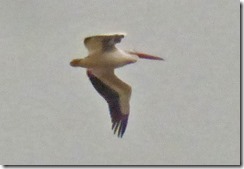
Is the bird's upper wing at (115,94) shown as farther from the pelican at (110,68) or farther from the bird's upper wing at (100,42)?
the bird's upper wing at (100,42)

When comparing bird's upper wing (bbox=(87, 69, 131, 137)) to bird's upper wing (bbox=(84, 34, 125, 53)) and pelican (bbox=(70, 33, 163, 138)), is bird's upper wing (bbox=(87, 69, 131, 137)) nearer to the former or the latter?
pelican (bbox=(70, 33, 163, 138))

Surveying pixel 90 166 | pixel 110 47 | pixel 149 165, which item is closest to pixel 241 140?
pixel 149 165

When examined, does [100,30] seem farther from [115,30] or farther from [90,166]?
[90,166]

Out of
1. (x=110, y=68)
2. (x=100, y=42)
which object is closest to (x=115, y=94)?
(x=110, y=68)

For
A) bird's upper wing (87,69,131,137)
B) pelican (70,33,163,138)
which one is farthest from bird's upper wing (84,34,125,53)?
bird's upper wing (87,69,131,137)

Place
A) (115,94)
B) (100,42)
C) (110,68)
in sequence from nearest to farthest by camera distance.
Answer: (100,42)
(110,68)
(115,94)

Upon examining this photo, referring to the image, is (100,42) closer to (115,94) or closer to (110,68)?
(110,68)

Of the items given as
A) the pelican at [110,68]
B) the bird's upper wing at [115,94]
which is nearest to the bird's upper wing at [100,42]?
the pelican at [110,68]
